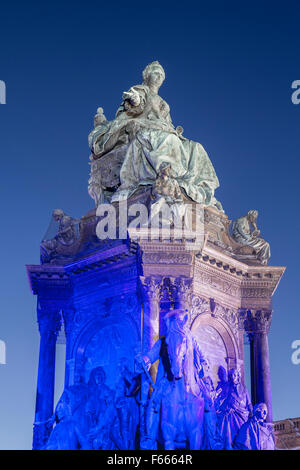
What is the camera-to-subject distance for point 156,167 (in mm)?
23234

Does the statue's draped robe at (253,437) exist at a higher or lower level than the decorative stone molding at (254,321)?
lower

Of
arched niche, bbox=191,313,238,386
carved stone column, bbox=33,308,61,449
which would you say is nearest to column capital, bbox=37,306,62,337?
carved stone column, bbox=33,308,61,449

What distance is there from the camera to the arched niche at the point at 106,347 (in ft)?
69.5

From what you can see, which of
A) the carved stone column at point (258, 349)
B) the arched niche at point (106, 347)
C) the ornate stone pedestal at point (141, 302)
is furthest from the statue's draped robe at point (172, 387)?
the carved stone column at point (258, 349)

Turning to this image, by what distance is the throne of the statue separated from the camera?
20.7 meters

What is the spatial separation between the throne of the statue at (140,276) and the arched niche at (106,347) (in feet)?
0.10

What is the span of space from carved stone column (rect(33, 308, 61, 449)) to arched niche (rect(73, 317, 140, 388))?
4.36 feet

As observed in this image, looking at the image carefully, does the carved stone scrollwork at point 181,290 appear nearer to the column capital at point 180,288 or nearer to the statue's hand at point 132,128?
the column capital at point 180,288

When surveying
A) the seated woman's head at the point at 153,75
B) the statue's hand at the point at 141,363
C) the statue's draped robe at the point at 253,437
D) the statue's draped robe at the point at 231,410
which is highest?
the seated woman's head at the point at 153,75

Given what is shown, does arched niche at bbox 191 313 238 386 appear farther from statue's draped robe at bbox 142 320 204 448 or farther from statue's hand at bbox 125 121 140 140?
statue's hand at bbox 125 121 140 140

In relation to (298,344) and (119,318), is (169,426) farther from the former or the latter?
(298,344)

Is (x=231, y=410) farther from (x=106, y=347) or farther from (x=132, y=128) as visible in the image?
(x=132, y=128)

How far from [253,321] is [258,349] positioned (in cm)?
82
